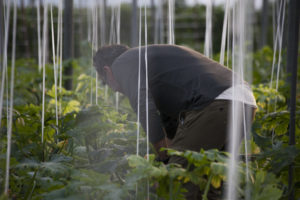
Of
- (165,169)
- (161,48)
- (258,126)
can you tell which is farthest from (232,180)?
(161,48)

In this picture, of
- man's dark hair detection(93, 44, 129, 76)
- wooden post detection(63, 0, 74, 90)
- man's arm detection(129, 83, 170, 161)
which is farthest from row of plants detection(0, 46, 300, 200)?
wooden post detection(63, 0, 74, 90)

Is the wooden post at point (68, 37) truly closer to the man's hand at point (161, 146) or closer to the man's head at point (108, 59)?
the man's head at point (108, 59)

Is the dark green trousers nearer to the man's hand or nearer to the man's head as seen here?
the man's hand

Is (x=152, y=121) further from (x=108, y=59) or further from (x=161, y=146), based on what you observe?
(x=108, y=59)

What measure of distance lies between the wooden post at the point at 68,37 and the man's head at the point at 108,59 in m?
0.95

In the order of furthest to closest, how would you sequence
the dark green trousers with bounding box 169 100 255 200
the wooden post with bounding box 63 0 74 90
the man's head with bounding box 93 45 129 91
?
the wooden post with bounding box 63 0 74 90
the man's head with bounding box 93 45 129 91
the dark green trousers with bounding box 169 100 255 200

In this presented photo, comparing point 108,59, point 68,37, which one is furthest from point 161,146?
point 68,37

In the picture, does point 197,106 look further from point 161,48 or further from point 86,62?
point 86,62

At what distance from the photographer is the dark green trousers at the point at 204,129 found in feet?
5.38

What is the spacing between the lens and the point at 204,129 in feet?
5.48

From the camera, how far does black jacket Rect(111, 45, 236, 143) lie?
1.67m

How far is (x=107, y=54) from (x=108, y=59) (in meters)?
0.03

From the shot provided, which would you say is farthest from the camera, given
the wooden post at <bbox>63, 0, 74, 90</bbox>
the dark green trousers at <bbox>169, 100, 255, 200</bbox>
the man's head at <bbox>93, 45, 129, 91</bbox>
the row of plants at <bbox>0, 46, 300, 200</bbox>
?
the wooden post at <bbox>63, 0, 74, 90</bbox>

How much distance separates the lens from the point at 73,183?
1.20 meters
